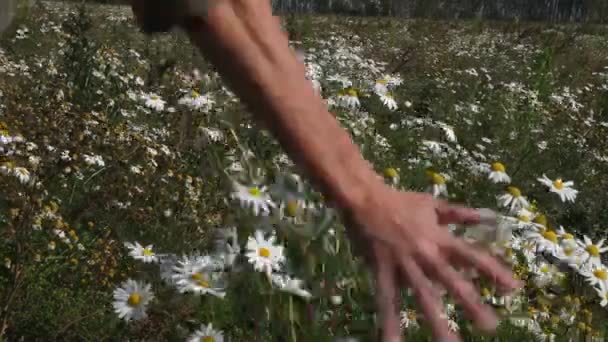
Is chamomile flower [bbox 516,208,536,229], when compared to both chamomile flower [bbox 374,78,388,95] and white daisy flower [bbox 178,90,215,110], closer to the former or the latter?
white daisy flower [bbox 178,90,215,110]

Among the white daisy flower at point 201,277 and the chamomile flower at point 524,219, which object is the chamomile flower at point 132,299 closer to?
the white daisy flower at point 201,277

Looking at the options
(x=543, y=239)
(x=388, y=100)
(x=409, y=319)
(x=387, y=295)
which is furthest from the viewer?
(x=388, y=100)

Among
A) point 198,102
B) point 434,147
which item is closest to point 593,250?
point 434,147

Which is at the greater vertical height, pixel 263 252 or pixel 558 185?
pixel 263 252

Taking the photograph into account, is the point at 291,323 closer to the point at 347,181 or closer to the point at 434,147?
the point at 347,181

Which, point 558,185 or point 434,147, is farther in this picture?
point 434,147

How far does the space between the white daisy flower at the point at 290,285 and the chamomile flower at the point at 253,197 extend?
18 cm

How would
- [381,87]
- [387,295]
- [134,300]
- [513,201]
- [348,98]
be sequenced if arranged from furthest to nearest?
[381,87]
[348,98]
[513,201]
[134,300]
[387,295]

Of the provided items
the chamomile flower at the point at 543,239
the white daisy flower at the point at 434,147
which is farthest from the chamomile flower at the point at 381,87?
the chamomile flower at the point at 543,239

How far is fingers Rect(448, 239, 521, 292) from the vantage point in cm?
85

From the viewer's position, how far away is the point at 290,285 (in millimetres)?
1686

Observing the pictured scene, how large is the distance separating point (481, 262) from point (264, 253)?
3.10ft

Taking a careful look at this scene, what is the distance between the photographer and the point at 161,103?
4.28 m

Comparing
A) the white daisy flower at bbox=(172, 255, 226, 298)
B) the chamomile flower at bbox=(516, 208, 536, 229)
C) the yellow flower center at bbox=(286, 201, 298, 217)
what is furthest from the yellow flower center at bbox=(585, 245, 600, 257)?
the white daisy flower at bbox=(172, 255, 226, 298)
